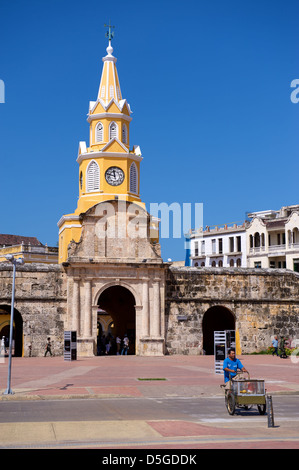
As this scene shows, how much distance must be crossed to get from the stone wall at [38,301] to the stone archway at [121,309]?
236 inches

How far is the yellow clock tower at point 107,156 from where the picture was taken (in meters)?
45.9

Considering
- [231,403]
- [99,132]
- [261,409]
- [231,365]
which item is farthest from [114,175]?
[231,403]

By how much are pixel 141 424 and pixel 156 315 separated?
78.7 feet

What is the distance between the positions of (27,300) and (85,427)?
23974mm

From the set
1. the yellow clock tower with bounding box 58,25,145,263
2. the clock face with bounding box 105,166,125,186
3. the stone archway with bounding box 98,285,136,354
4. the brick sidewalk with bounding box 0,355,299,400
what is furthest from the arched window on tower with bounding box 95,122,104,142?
the brick sidewalk with bounding box 0,355,299,400

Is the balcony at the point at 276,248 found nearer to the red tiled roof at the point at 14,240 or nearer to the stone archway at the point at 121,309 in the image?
the stone archway at the point at 121,309

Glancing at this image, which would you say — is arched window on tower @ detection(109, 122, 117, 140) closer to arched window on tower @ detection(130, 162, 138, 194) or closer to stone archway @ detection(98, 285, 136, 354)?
arched window on tower @ detection(130, 162, 138, 194)

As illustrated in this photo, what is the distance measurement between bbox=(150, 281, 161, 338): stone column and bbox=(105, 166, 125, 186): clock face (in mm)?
10619

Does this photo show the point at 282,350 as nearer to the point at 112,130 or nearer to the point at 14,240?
the point at 112,130

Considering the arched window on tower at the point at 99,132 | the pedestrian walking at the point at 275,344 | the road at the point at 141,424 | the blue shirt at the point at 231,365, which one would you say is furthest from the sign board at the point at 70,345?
the arched window on tower at the point at 99,132

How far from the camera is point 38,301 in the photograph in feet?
122
